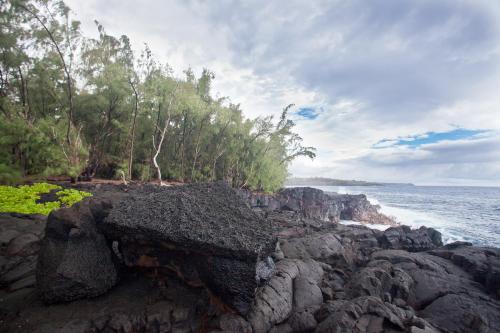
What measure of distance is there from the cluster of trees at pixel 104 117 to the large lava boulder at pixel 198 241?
11360mm

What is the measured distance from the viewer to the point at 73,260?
3756 millimetres

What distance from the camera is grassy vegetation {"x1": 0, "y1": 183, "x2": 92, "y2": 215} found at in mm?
7881

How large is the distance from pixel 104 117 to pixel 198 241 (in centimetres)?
1720

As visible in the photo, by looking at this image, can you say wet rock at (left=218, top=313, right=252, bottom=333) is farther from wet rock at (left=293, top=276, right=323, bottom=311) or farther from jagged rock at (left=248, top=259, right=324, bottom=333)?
wet rock at (left=293, top=276, right=323, bottom=311)

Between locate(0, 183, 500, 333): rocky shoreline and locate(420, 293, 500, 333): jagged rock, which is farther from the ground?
locate(0, 183, 500, 333): rocky shoreline

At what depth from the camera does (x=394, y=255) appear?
8.00m

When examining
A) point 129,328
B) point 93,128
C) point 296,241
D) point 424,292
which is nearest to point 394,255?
point 424,292

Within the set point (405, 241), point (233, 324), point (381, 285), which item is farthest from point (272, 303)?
point (405, 241)

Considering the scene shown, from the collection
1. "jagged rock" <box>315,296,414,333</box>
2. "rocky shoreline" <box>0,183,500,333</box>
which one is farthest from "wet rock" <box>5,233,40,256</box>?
"jagged rock" <box>315,296,414,333</box>

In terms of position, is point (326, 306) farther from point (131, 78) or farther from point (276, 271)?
point (131, 78)

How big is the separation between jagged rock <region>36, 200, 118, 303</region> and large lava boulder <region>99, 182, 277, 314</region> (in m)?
0.27

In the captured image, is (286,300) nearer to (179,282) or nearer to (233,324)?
(233,324)

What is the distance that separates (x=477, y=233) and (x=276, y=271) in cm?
2650

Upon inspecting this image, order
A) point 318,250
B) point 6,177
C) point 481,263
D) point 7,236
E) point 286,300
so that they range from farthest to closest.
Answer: point 6,177 → point 318,250 → point 481,263 → point 7,236 → point 286,300
